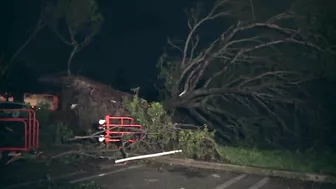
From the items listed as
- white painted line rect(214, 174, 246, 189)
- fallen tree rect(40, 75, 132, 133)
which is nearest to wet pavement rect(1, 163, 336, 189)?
white painted line rect(214, 174, 246, 189)

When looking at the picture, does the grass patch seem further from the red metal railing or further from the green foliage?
the red metal railing

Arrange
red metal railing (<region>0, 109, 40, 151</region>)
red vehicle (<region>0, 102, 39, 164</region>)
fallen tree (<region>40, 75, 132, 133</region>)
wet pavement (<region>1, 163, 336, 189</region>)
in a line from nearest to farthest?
wet pavement (<region>1, 163, 336, 189</region>) → red vehicle (<region>0, 102, 39, 164</region>) → red metal railing (<region>0, 109, 40, 151</region>) → fallen tree (<region>40, 75, 132, 133</region>)

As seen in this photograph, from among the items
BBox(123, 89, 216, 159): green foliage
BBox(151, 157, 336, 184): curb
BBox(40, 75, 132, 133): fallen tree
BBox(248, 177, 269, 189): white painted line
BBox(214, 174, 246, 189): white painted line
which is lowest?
BBox(248, 177, 269, 189): white painted line

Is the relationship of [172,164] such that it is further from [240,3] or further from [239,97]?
[240,3]

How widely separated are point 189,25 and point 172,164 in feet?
20.9

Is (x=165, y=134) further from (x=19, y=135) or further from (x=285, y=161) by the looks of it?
(x=19, y=135)

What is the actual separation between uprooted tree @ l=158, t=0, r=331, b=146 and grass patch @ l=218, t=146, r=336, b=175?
2.49 metres

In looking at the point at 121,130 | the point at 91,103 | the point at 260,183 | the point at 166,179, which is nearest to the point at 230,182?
the point at 260,183

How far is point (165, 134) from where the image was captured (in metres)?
10.4

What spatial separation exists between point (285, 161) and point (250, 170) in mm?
1632

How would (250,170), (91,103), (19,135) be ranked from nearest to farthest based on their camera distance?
(250,170) → (19,135) → (91,103)

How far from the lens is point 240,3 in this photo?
13.8m

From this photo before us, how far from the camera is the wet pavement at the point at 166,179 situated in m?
7.00

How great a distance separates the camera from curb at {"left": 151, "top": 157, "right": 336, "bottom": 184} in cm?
769
